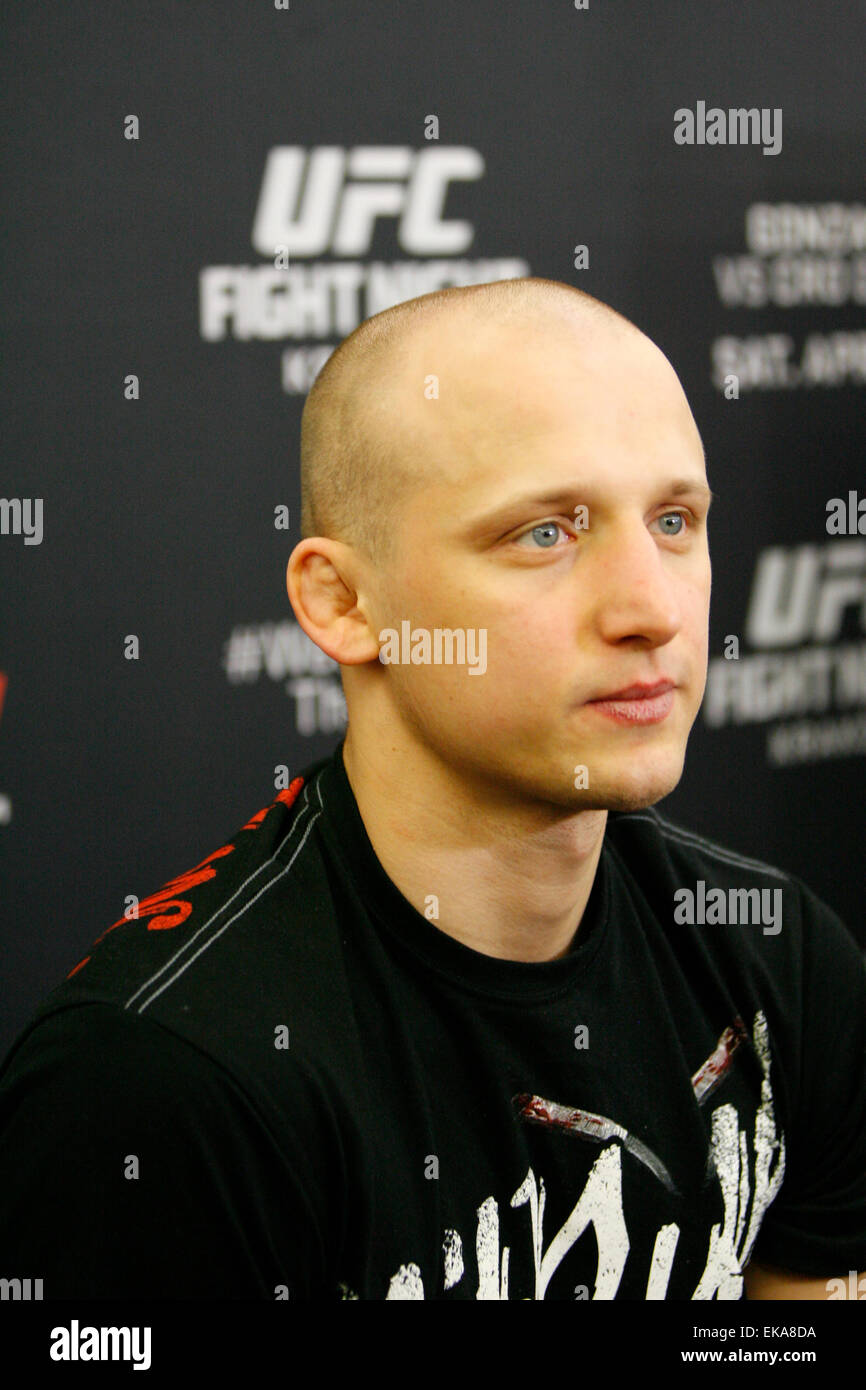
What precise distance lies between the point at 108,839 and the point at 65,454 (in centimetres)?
57

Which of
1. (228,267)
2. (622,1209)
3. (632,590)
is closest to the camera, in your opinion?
(632,590)

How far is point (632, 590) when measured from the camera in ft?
3.29

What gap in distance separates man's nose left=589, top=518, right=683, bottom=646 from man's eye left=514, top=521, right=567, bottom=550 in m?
0.04

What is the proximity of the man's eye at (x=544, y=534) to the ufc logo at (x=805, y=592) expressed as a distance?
1.42 metres

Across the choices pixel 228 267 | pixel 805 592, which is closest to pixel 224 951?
pixel 228 267

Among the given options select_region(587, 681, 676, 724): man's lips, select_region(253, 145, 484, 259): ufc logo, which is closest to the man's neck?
select_region(587, 681, 676, 724): man's lips

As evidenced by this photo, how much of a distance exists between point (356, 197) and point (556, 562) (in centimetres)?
117

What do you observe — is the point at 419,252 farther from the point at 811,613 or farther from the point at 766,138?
the point at 811,613

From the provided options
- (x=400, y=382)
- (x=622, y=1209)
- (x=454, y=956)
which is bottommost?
(x=622, y=1209)

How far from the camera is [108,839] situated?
1.94m

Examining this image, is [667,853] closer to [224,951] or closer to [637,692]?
[637,692]

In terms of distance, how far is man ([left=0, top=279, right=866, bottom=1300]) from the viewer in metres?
0.92

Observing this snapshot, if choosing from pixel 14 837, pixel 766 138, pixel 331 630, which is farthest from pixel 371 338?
pixel 766 138

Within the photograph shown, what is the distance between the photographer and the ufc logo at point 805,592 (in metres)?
2.39
